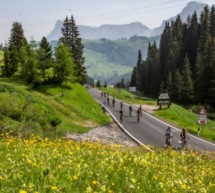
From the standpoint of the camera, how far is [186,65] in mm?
102562

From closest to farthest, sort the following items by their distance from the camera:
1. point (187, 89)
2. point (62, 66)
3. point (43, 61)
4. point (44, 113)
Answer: point (44, 113), point (43, 61), point (62, 66), point (187, 89)

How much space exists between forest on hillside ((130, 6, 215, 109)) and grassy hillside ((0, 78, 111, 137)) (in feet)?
143

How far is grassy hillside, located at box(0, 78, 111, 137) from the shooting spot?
973 inches

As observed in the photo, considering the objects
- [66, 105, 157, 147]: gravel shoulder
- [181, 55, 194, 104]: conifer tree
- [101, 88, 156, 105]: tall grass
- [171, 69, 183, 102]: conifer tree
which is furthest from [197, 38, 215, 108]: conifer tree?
[66, 105, 157, 147]: gravel shoulder

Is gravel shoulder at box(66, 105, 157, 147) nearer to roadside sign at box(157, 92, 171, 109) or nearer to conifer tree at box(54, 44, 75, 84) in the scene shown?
conifer tree at box(54, 44, 75, 84)

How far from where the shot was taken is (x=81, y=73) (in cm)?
8944

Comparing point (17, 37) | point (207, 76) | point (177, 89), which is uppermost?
point (17, 37)

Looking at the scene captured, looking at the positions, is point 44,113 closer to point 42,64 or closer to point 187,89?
point 42,64

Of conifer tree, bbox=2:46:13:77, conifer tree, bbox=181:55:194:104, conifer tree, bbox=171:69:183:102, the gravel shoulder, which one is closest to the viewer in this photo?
the gravel shoulder

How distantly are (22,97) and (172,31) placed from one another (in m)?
128

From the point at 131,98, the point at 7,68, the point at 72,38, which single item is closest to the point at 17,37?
the point at 72,38

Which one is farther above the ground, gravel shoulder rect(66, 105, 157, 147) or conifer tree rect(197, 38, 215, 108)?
conifer tree rect(197, 38, 215, 108)

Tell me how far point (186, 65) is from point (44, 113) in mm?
73405

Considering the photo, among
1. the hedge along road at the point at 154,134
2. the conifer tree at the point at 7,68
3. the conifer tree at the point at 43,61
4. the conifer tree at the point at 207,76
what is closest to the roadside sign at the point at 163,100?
the hedge along road at the point at 154,134
